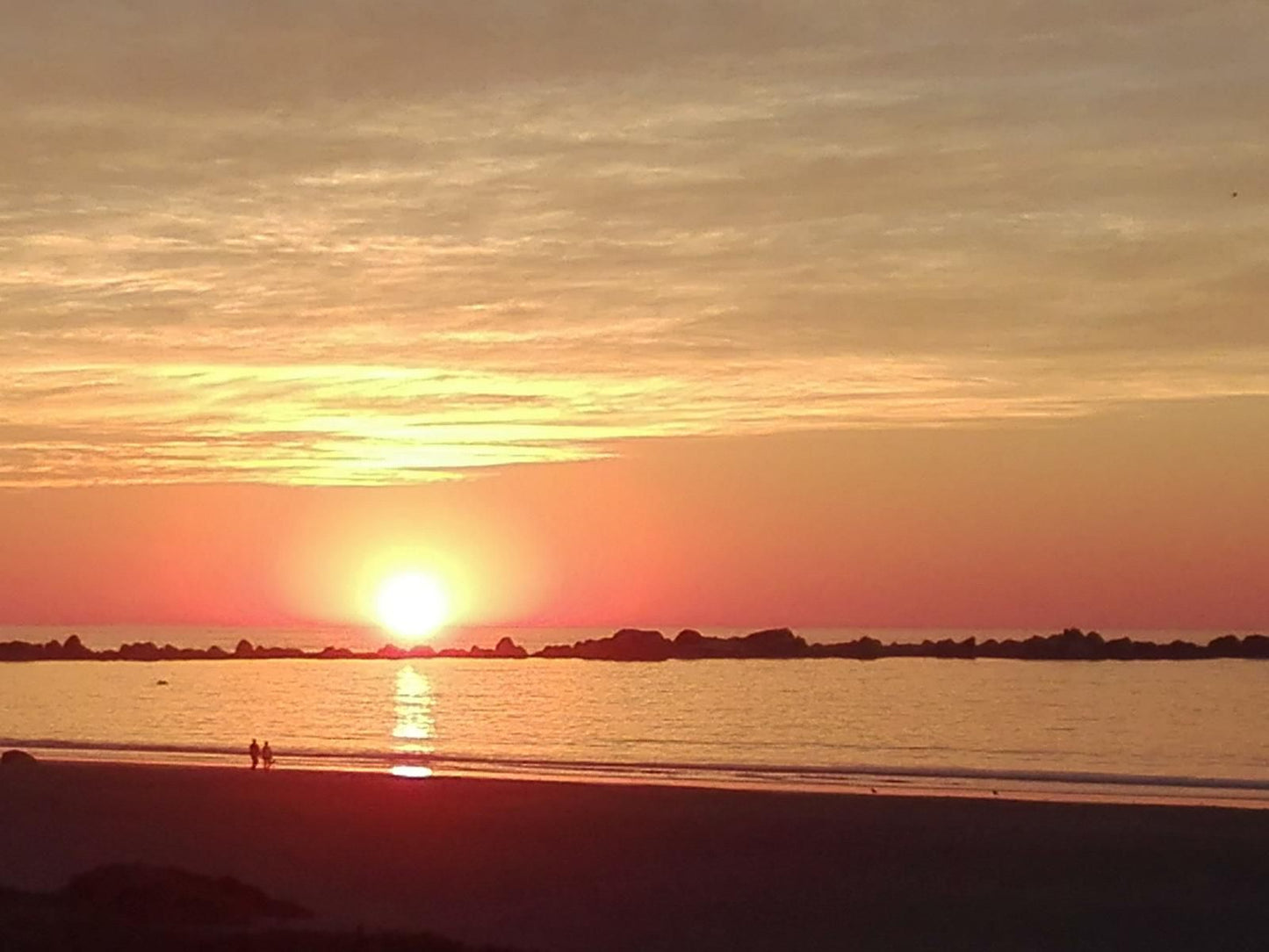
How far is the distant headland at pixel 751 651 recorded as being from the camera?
128250 millimetres

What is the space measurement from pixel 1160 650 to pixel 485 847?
11453 centimetres

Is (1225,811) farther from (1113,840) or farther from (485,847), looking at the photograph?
(485,847)

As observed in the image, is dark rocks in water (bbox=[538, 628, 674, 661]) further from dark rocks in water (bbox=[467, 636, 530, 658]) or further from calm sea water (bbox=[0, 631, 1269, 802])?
calm sea water (bbox=[0, 631, 1269, 802])

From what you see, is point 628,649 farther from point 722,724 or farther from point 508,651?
point 722,724

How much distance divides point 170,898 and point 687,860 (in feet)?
31.1

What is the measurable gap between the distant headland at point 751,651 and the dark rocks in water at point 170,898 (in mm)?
116938

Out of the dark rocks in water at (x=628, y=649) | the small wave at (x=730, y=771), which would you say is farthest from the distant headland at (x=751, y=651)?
the small wave at (x=730, y=771)

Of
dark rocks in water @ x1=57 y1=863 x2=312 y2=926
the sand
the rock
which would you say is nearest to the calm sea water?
the sand

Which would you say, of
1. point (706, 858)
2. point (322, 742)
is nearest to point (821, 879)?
point (706, 858)

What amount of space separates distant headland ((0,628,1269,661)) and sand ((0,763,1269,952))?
103m

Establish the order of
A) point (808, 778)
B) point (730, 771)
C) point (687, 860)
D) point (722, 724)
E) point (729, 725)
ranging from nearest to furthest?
point (687, 860) → point (808, 778) → point (730, 771) → point (729, 725) → point (722, 724)

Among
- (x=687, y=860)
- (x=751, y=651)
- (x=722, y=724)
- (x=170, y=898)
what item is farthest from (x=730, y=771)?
(x=751, y=651)

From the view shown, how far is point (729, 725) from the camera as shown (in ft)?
192

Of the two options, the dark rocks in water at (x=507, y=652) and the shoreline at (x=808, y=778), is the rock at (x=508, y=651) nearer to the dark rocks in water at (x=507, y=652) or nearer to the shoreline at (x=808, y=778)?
the dark rocks in water at (x=507, y=652)
